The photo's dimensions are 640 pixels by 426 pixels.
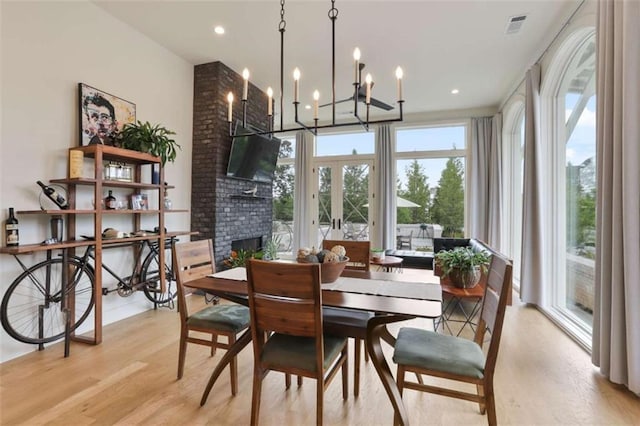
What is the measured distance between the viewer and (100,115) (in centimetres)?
319

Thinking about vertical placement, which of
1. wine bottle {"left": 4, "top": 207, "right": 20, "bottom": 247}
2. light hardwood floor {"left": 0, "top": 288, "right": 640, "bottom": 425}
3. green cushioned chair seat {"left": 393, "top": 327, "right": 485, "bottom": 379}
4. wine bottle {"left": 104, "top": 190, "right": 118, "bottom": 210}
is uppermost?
wine bottle {"left": 104, "top": 190, "right": 118, "bottom": 210}

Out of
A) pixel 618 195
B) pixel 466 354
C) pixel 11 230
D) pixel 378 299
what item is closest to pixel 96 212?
pixel 11 230

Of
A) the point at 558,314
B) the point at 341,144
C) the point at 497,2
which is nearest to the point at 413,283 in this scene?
the point at 558,314

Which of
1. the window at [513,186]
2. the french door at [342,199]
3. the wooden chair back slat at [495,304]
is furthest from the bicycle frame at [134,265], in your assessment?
the window at [513,186]

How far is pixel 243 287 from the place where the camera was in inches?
78.4

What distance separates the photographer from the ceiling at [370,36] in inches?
123

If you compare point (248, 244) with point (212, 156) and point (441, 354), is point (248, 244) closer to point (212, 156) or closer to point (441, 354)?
point (212, 156)

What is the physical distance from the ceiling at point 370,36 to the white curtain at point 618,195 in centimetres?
116

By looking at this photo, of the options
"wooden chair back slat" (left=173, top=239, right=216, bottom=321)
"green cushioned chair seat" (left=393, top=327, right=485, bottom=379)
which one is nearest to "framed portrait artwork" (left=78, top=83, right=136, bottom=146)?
"wooden chair back slat" (left=173, top=239, right=216, bottom=321)

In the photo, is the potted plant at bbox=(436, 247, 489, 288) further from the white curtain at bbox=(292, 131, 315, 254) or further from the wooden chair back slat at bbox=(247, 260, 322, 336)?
the white curtain at bbox=(292, 131, 315, 254)

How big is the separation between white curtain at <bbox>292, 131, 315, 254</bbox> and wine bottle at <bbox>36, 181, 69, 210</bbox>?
4.50 meters

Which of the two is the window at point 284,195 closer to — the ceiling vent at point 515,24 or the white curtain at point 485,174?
the white curtain at point 485,174

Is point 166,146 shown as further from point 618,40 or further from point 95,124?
point 618,40

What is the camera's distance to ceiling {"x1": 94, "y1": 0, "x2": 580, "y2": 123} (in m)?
3.12
